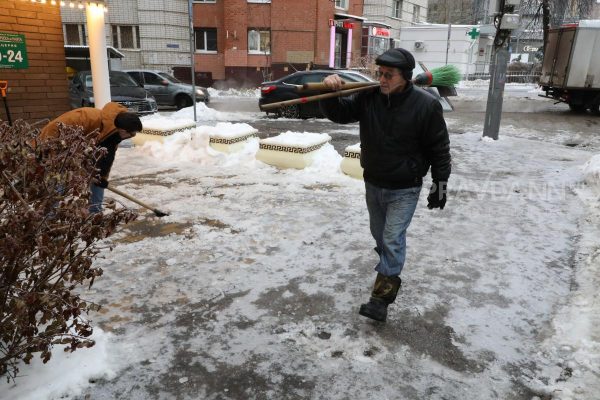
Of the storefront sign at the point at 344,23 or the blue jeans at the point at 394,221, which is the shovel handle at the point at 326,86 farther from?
the storefront sign at the point at 344,23

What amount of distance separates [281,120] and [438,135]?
11.6 meters

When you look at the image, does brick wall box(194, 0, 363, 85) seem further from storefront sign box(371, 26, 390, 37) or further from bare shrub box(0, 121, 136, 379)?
bare shrub box(0, 121, 136, 379)

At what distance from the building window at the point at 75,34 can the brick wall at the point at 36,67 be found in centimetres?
1791

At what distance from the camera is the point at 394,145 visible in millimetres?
3215

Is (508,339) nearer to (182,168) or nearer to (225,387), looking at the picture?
(225,387)

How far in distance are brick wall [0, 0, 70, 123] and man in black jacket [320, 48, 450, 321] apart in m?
7.56

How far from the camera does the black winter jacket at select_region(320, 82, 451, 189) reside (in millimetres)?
3150

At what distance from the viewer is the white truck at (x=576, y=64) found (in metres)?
15.3

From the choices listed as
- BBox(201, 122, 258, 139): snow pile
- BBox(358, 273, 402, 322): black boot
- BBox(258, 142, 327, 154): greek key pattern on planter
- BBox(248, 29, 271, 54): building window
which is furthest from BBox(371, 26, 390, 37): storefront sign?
BBox(358, 273, 402, 322): black boot

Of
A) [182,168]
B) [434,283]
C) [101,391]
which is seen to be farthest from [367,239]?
[182,168]

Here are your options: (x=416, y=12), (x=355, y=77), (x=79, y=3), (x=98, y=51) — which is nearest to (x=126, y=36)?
(x=355, y=77)

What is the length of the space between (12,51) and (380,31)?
84.0 ft

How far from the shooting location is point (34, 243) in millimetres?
2273

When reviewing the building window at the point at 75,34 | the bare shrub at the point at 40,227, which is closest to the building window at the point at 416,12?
the building window at the point at 75,34
